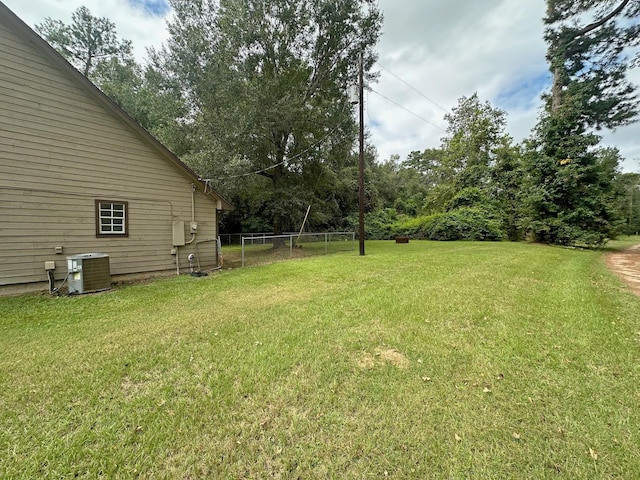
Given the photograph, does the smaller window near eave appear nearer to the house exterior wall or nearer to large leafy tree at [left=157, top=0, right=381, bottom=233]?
the house exterior wall

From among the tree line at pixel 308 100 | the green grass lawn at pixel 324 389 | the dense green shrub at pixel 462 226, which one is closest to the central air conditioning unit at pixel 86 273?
the green grass lawn at pixel 324 389

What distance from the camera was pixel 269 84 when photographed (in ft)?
40.3

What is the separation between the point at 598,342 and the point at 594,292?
3.20 m

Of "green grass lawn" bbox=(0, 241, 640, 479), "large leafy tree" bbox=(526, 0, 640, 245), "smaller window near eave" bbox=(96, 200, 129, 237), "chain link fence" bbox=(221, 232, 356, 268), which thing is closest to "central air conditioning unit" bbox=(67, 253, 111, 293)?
"green grass lawn" bbox=(0, 241, 640, 479)

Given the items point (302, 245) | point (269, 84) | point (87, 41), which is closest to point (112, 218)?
point (269, 84)

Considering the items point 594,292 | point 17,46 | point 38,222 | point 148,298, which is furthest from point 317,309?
point 17,46

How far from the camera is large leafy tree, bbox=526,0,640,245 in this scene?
1370cm

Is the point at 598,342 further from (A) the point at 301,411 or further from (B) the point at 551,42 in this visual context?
(B) the point at 551,42

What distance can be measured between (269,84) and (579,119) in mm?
16454

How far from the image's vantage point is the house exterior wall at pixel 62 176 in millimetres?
5941

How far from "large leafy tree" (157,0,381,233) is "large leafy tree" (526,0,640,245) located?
35.3ft

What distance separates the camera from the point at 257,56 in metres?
13.1

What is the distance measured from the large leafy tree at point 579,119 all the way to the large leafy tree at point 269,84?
35.3 feet

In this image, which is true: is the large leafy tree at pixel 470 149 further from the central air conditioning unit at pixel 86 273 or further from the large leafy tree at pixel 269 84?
the central air conditioning unit at pixel 86 273
